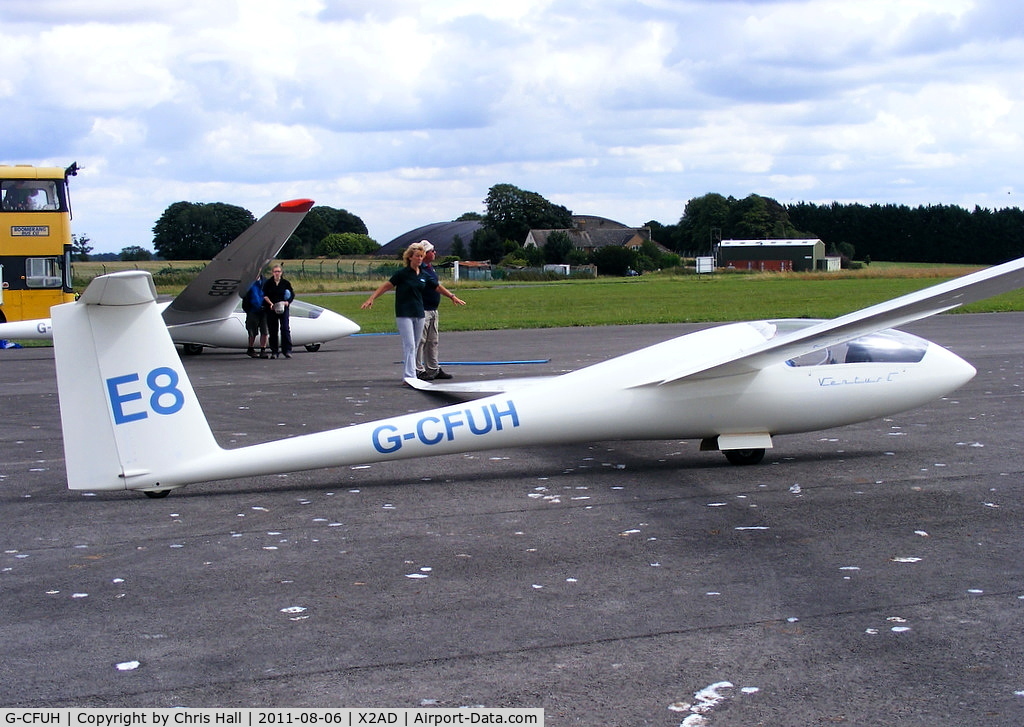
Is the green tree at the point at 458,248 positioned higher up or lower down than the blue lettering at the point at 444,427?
higher up

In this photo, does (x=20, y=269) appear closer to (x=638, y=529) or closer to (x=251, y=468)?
(x=251, y=468)

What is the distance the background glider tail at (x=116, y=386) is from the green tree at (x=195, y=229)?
92.8 meters

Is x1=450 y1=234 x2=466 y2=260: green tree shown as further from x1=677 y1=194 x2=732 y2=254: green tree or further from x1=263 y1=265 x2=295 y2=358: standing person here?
x1=263 y1=265 x2=295 y2=358: standing person

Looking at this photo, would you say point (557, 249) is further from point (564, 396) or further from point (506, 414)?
point (506, 414)

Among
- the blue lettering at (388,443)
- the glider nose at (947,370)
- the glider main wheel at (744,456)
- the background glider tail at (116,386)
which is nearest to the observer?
the background glider tail at (116,386)

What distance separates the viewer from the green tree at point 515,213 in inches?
5399

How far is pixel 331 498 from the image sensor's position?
311 inches

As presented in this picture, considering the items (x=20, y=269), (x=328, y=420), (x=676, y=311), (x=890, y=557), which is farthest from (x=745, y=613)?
(x=676, y=311)

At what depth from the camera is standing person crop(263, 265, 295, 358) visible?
20.0 meters

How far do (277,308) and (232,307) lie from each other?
115cm

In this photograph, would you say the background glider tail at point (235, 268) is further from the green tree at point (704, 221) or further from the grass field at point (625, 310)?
the green tree at point (704, 221)

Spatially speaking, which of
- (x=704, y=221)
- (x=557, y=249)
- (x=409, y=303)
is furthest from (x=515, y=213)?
(x=409, y=303)

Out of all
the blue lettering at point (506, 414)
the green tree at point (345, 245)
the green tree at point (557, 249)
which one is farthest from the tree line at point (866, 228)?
the blue lettering at point (506, 414)

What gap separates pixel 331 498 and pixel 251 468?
67 centimetres
